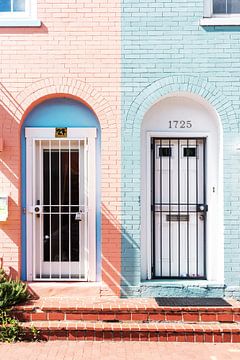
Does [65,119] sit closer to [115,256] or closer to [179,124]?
[179,124]

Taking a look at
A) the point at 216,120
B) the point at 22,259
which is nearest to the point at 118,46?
the point at 216,120

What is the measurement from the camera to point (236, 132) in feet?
21.8

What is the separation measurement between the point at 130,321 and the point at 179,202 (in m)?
1.95

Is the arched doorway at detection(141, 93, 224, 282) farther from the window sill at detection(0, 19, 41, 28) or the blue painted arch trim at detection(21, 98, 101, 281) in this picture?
the window sill at detection(0, 19, 41, 28)

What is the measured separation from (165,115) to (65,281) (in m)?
2.88

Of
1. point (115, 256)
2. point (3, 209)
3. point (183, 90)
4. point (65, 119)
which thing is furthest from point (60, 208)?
point (183, 90)

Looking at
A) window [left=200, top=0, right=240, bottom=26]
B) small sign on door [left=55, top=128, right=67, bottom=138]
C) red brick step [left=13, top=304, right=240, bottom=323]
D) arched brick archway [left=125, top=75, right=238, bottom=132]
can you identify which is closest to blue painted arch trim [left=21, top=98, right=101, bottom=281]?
small sign on door [left=55, top=128, right=67, bottom=138]

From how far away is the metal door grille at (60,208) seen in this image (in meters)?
6.89

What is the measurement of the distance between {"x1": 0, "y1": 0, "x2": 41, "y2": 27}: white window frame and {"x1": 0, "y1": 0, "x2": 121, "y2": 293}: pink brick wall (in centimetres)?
8

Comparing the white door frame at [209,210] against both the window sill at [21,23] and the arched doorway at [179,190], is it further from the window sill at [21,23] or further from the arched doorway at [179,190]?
the window sill at [21,23]

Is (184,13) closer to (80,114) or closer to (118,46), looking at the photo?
(118,46)

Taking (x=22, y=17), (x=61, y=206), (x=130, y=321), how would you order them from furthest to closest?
(x=61, y=206) < (x=22, y=17) < (x=130, y=321)

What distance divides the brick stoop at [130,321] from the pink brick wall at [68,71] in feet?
2.36

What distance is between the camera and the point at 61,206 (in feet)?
22.6
